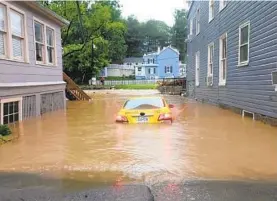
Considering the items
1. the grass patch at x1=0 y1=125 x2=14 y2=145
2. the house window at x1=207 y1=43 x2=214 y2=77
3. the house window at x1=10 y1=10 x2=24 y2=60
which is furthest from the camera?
the house window at x1=207 y1=43 x2=214 y2=77

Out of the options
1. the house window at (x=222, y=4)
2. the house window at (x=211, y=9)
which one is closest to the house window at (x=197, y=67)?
the house window at (x=211, y=9)

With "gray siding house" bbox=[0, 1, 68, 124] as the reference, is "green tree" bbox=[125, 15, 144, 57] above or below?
above

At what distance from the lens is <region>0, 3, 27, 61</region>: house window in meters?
12.4

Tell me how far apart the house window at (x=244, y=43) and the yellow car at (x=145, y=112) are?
13.4ft

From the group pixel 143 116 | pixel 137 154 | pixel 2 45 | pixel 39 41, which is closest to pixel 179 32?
pixel 39 41

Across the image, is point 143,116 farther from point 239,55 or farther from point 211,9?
point 211,9

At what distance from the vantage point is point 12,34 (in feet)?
42.8

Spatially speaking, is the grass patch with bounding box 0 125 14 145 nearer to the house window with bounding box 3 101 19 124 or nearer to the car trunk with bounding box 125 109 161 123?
the house window with bounding box 3 101 19 124

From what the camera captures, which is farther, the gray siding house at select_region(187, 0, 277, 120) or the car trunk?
the gray siding house at select_region(187, 0, 277, 120)

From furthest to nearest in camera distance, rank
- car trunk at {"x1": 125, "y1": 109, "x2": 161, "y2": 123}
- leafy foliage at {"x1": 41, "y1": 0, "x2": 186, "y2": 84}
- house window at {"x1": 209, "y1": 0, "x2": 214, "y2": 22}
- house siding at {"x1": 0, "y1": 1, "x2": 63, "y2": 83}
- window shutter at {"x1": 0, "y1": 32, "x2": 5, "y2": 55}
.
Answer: leafy foliage at {"x1": 41, "y1": 0, "x2": 186, "y2": 84} < house window at {"x1": 209, "y1": 0, "x2": 214, "y2": 22} < house siding at {"x1": 0, "y1": 1, "x2": 63, "y2": 83} < window shutter at {"x1": 0, "y1": 32, "x2": 5, "y2": 55} < car trunk at {"x1": 125, "y1": 109, "x2": 161, "y2": 123}

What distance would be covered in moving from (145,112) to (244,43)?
5.40m

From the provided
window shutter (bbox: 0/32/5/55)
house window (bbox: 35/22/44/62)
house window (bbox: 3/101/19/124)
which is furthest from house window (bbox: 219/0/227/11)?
A: house window (bbox: 3/101/19/124)

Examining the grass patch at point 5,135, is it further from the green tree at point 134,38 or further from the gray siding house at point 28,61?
the green tree at point 134,38

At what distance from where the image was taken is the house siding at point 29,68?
12406 millimetres
